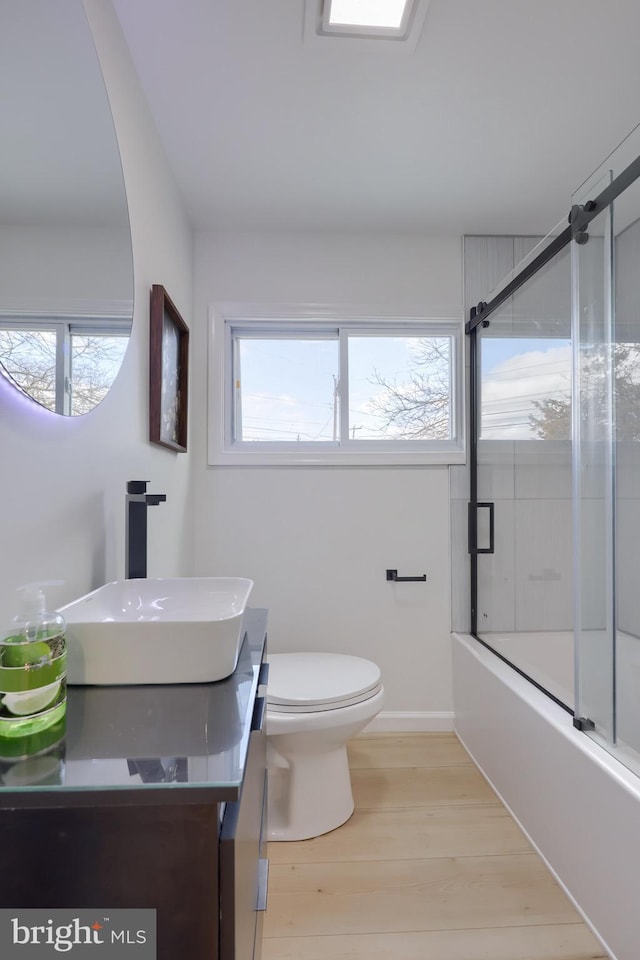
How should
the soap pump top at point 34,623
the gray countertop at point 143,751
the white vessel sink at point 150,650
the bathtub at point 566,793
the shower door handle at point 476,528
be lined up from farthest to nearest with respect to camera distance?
the shower door handle at point 476,528
the bathtub at point 566,793
the white vessel sink at point 150,650
the soap pump top at point 34,623
the gray countertop at point 143,751

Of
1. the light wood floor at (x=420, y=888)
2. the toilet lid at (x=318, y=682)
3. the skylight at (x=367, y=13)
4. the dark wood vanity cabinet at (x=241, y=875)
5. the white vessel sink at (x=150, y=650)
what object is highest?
the skylight at (x=367, y=13)

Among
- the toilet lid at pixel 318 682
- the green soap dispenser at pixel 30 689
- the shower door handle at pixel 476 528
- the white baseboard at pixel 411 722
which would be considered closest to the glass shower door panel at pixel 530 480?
the shower door handle at pixel 476 528

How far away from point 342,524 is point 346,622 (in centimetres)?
45

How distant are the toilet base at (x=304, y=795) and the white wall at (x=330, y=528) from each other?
25.1 inches

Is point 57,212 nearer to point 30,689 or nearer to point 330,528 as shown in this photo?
point 30,689

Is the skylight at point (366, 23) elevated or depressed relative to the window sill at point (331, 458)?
elevated

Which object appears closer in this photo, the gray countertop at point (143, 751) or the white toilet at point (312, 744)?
the gray countertop at point (143, 751)

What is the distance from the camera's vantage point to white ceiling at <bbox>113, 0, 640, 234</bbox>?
1.29 metres

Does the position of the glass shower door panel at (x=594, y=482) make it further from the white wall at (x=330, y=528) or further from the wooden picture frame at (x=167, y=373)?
the wooden picture frame at (x=167, y=373)

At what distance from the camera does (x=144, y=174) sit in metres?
1.50

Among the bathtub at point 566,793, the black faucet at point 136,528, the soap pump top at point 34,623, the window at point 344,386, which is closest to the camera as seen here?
the soap pump top at point 34,623

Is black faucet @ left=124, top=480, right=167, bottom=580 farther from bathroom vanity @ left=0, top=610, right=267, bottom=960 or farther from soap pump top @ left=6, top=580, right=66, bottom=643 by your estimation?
bathroom vanity @ left=0, top=610, right=267, bottom=960

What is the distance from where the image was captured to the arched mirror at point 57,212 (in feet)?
2.55

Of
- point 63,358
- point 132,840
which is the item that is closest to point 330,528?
point 63,358
